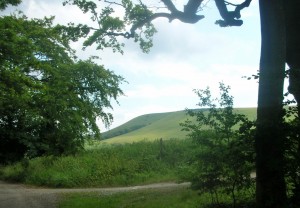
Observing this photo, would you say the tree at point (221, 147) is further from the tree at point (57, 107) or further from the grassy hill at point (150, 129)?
the grassy hill at point (150, 129)

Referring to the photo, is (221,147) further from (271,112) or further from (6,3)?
(6,3)

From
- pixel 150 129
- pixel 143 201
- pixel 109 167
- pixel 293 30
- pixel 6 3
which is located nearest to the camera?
pixel 293 30

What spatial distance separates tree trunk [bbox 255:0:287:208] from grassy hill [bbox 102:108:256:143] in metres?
52.9

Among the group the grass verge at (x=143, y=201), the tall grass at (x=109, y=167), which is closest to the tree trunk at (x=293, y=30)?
the grass verge at (x=143, y=201)

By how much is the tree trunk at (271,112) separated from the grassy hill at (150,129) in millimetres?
52909

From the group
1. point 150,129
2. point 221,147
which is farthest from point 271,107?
point 150,129

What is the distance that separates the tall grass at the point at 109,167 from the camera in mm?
22766

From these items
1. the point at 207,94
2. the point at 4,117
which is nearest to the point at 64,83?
the point at 4,117

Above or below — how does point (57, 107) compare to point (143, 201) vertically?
above

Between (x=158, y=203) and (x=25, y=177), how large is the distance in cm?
1724

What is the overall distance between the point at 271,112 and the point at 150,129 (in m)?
72.7

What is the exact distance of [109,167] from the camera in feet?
79.2

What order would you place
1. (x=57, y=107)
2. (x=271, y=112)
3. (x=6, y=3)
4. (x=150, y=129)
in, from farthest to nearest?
(x=150, y=129) < (x=57, y=107) < (x=6, y=3) < (x=271, y=112)

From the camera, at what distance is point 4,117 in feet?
113
